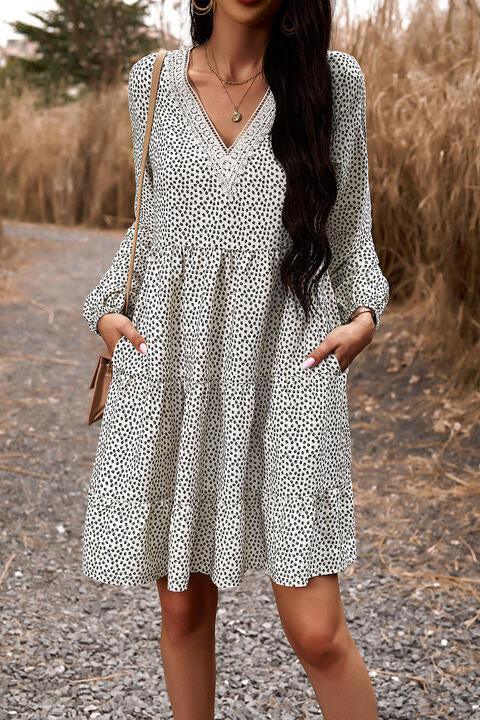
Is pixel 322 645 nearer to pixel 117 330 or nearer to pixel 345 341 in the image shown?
pixel 345 341

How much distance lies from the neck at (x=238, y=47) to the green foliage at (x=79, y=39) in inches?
514

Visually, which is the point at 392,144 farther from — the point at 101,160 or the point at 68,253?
the point at 101,160

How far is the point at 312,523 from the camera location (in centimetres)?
162

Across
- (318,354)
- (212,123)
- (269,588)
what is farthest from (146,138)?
(269,588)

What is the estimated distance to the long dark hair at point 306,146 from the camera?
163cm

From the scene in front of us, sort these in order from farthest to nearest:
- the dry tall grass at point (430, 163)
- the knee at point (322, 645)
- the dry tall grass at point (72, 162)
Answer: the dry tall grass at point (72, 162) → the dry tall grass at point (430, 163) → the knee at point (322, 645)

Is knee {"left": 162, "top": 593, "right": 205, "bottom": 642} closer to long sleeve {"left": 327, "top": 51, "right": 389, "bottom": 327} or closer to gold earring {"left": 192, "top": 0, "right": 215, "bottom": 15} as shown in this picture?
long sleeve {"left": 327, "top": 51, "right": 389, "bottom": 327}

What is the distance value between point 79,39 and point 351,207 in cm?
1578

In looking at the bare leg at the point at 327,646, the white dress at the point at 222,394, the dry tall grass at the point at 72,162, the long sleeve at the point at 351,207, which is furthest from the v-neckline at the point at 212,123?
the dry tall grass at the point at 72,162

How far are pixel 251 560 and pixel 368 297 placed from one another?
1.59 feet

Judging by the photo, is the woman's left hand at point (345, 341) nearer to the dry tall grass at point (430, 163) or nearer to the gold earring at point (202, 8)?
the gold earring at point (202, 8)

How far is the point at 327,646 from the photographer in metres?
1.61

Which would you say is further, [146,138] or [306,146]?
[146,138]

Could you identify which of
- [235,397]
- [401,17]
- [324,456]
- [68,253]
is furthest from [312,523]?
[68,253]
